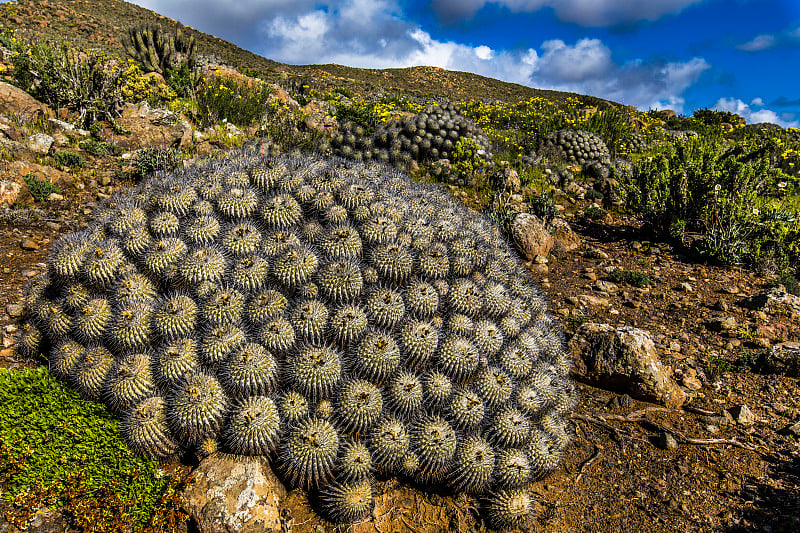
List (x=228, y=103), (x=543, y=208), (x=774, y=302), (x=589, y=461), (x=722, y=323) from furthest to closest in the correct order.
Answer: (x=228, y=103), (x=543, y=208), (x=774, y=302), (x=722, y=323), (x=589, y=461)

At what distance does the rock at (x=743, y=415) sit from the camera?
4.40 m

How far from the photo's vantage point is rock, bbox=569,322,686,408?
15.3 ft

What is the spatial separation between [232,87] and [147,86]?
273cm

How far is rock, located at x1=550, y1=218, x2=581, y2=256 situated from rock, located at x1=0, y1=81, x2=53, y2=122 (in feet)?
A: 36.8

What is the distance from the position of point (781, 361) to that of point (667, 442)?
7.02 feet

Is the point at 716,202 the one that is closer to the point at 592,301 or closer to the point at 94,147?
the point at 592,301

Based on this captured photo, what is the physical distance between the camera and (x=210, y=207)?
14.4ft

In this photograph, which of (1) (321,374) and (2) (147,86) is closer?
(1) (321,374)

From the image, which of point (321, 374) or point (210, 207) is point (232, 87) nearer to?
point (210, 207)

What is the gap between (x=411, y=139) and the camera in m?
11.2

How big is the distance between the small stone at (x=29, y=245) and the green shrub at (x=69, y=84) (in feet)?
15.8

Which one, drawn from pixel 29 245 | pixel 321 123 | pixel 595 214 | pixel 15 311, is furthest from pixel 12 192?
pixel 595 214

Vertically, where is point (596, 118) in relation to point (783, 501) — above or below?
above

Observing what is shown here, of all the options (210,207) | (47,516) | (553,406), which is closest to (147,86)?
(210,207)
